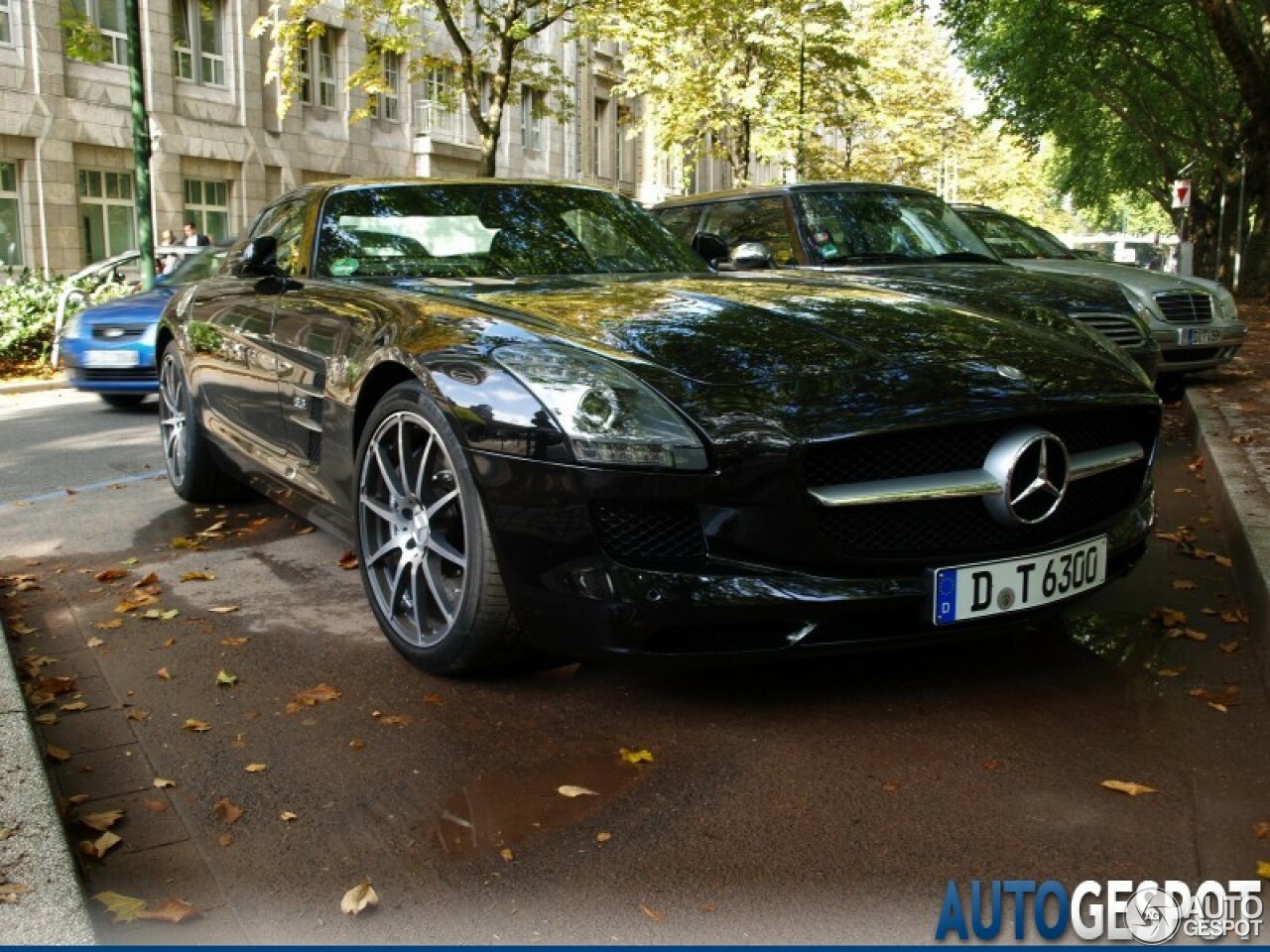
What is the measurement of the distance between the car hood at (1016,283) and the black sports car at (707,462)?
3360mm

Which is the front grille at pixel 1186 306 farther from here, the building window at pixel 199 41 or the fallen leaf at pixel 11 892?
the building window at pixel 199 41

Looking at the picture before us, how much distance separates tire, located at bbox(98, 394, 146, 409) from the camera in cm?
1180

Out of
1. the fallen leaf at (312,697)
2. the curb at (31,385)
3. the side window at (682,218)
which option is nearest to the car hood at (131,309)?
the curb at (31,385)

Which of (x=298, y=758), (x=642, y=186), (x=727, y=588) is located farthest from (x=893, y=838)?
(x=642, y=186)

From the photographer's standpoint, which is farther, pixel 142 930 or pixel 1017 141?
pixel 1017 141

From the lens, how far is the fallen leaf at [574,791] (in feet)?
9.84

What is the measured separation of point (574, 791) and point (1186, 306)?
8.71 meters

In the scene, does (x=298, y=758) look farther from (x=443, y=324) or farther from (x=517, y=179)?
(x=517, y=179)

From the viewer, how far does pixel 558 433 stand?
10.3ft

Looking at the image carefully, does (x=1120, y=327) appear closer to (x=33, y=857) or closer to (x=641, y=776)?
(x=641, y=776)

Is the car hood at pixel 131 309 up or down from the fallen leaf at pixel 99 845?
up

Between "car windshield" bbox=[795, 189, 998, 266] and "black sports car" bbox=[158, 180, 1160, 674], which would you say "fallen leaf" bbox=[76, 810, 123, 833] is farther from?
"car windshield" bbox=[795, 189, 998, 266]

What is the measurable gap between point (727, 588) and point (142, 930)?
1433 millimetres

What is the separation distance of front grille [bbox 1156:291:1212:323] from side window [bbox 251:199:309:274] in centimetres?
711
